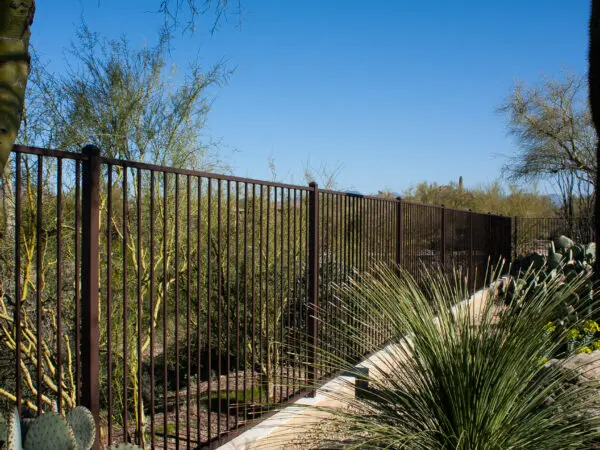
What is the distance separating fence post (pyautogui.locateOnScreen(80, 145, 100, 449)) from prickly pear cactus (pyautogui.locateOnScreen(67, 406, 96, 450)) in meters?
0.24

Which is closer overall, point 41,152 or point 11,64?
point 11,64

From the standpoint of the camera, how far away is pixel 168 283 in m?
5.36

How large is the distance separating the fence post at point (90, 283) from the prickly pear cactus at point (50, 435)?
405 millimetres

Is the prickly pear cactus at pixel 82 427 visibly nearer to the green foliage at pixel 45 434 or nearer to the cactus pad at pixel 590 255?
the green foliage at pixel 45 434

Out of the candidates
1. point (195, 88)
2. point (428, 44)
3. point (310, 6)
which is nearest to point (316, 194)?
point (195, 88)

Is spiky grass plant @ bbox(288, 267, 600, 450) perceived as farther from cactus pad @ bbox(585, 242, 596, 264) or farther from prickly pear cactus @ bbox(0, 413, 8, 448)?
cactus pad @ bbox(585, 242, 596, 264)

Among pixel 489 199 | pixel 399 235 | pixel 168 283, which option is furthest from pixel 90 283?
pixel 489 199

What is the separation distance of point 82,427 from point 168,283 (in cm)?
285

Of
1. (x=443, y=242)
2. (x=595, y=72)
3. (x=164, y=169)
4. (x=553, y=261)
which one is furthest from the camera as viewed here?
(x=443, y=242)

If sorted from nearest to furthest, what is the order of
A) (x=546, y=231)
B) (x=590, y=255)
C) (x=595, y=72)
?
(x=595, y=72)
(x=590, y=255)
(x=546, y=231)

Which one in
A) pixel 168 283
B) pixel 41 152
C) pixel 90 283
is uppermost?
pixel 41 152

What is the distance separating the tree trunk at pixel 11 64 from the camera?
209 cm

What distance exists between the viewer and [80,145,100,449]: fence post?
280 centimetres

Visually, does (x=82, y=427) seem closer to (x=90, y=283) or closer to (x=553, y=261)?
(x=90, y=283)
